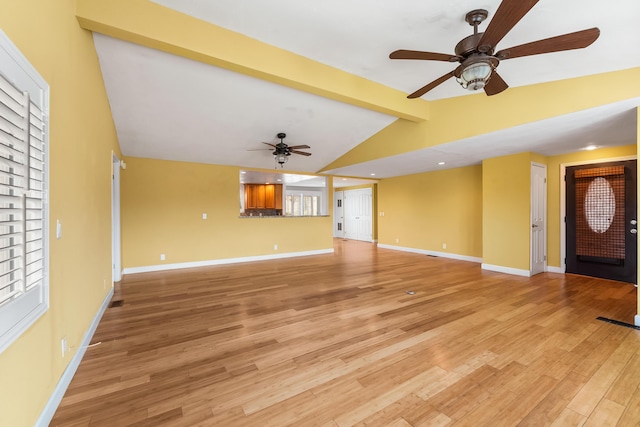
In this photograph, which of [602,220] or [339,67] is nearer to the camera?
[339,67]

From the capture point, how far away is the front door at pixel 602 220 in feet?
14.9

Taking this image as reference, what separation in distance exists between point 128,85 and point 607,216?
770 centimetres

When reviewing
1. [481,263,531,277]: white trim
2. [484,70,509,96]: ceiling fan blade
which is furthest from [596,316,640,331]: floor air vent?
[484,70,509,96]: ceiling fan blade

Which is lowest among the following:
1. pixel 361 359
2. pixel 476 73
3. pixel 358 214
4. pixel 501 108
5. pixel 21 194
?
pixel 361 359

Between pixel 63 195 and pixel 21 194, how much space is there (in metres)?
0.71

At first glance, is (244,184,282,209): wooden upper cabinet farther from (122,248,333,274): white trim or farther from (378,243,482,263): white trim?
(378,243,482,263): white trim

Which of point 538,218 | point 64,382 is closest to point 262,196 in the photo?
point 538,218

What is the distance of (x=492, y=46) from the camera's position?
197 centimetres

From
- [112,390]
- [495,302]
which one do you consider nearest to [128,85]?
[112,390]

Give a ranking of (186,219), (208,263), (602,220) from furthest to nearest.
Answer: (208,263) < (186,219) < (602,220)

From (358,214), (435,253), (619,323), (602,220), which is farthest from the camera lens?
(358,214)

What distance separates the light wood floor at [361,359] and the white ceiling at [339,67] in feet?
7.80

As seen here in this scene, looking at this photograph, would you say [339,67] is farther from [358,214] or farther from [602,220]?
[358,214]

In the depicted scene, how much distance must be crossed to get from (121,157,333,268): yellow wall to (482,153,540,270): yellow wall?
185 inches
